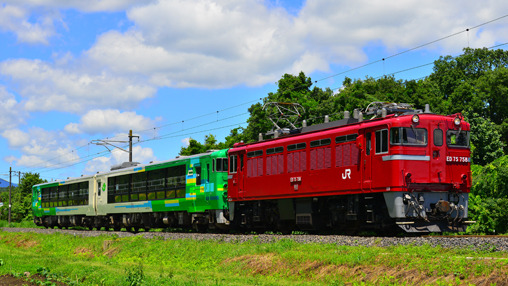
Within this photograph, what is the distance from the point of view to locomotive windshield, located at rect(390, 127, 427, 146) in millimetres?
21297

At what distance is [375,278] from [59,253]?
2267 cm

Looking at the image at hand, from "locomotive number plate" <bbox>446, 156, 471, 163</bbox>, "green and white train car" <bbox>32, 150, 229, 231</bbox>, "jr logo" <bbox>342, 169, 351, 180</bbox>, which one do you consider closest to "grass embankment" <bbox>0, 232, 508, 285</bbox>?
"jr logo" <bbox>342, 169, 351, 180</bbox>

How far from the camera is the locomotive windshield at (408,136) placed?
21.3 m

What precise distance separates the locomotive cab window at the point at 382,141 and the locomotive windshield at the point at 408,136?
260mm

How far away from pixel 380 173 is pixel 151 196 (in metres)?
19.1

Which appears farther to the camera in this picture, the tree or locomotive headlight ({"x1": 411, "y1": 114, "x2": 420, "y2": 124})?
the tree

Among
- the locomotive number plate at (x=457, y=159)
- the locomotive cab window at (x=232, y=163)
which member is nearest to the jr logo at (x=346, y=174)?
the locomotive number plate at (x=457, y=159)

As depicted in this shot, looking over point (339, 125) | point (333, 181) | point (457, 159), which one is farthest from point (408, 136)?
point (333, 181)

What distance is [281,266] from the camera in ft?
56.0

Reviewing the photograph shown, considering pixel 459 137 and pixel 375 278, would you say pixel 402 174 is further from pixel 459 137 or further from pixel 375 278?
pixel 375 278

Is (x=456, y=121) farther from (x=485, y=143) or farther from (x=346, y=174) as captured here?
(x=485, y=143)

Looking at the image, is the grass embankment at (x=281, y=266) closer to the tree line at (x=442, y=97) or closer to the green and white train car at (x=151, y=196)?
the green and white train car at (x=151, y=196)

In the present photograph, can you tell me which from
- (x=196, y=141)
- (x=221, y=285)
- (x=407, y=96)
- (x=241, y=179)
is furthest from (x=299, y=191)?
(x=196, y=141)

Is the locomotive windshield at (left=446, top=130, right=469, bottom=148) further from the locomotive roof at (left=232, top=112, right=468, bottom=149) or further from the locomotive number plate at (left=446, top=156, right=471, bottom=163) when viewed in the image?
the locomotive roof at (left=232, top=112, right=468, bottom=149)
